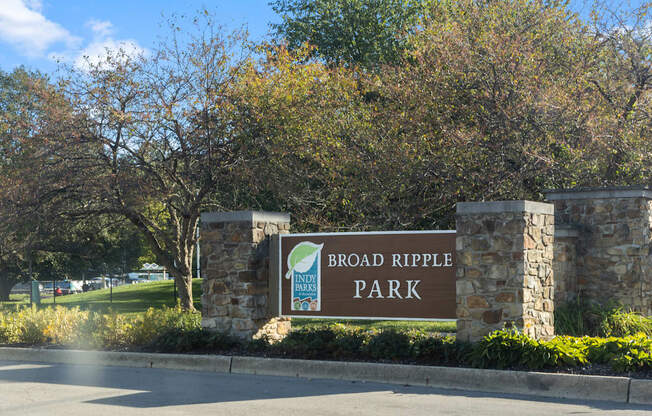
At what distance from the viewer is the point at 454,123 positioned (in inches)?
651

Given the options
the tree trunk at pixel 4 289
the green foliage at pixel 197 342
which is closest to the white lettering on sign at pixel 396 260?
the green foliage at pixel 197 342

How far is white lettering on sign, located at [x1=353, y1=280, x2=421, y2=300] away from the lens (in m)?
10.3

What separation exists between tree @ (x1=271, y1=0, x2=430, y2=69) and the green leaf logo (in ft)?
53.5

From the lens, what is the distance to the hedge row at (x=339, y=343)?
884 centimetres

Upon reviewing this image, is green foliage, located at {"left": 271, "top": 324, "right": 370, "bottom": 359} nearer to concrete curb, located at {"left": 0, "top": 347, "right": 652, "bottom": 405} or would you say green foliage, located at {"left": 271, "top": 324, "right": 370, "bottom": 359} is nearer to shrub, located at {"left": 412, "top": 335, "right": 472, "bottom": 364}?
concrete curb, located at {"left": 0, "top": 347, "right": 652, "bottom": 405}

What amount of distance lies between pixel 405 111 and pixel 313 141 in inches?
91.9

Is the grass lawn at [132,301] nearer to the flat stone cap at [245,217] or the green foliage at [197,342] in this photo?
the green foliage at [197,342]

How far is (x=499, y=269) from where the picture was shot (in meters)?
9.65

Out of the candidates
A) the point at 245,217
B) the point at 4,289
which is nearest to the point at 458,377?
the point at 245,217

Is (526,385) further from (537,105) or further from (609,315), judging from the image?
(537,105)

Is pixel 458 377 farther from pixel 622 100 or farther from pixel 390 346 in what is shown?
pixel 622 100

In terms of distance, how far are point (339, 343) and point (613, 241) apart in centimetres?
618

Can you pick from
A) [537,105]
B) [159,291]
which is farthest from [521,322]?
[159,291]

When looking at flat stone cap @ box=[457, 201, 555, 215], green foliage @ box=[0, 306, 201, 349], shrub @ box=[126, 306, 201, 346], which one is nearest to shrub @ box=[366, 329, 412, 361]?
flat stone cap @ box=[457, 201, 555, 215]
